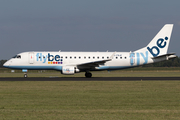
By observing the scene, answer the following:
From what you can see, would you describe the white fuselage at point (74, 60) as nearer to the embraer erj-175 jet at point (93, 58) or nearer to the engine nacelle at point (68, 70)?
the embraer erj-175 jet at point (93, 58)

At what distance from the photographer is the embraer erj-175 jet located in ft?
136

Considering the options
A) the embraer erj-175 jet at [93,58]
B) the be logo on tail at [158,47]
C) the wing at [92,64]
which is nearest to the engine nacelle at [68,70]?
the embraer erj-175 jet at [93,58]

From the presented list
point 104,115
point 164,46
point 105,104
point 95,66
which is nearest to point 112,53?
point 95,66

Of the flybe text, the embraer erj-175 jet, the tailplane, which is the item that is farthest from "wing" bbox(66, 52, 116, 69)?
the tailplane

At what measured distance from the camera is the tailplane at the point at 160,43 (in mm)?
44219

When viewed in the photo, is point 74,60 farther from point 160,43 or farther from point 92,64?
point 160,43

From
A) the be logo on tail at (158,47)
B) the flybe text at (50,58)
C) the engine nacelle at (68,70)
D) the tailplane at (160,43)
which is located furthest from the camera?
the tailplane at (160,43)

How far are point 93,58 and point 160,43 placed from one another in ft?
35.2

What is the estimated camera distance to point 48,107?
13.4 meters

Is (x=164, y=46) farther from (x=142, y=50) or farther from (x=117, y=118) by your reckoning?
(x=117, y=118)

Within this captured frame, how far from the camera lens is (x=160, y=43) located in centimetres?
4444

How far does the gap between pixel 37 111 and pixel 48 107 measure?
1152mm

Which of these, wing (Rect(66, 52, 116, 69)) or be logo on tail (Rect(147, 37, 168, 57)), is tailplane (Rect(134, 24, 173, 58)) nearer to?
be logo on tail (Rect(147, 37, 168, 57))

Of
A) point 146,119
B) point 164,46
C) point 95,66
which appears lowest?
point 146,119
